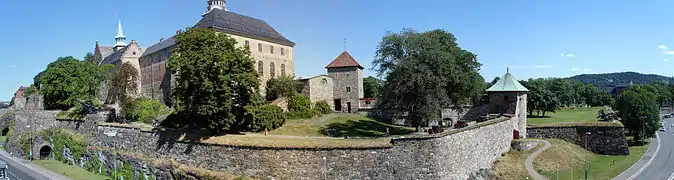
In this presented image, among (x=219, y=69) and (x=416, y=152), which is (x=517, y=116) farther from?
(x=219, y=69)

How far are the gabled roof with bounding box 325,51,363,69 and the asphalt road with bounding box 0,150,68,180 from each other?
28.8 metres

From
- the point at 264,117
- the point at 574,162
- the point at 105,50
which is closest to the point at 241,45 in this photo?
the point at 264,117

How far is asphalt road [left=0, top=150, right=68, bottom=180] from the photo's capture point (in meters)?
38.4

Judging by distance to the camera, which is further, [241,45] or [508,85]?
[241,45]

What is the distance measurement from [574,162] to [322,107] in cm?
2508

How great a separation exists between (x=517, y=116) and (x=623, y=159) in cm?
1023

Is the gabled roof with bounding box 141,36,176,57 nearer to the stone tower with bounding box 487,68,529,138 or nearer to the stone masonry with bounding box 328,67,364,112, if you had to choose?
the stone masonry with bounding box 328,67,364,112

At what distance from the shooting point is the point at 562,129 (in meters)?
45.8

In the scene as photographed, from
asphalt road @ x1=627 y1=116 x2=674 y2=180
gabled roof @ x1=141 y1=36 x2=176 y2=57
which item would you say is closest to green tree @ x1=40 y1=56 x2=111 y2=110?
gabled roof @ x1=141 y1=36 x2=176 y2=57

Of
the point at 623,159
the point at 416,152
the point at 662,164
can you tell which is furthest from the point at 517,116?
the point at 416,152

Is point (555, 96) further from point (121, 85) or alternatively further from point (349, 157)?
point (121, 85)

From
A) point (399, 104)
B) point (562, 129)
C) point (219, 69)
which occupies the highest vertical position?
point (219, 69)

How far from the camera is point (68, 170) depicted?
41.6 metres

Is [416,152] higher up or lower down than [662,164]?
higher up
